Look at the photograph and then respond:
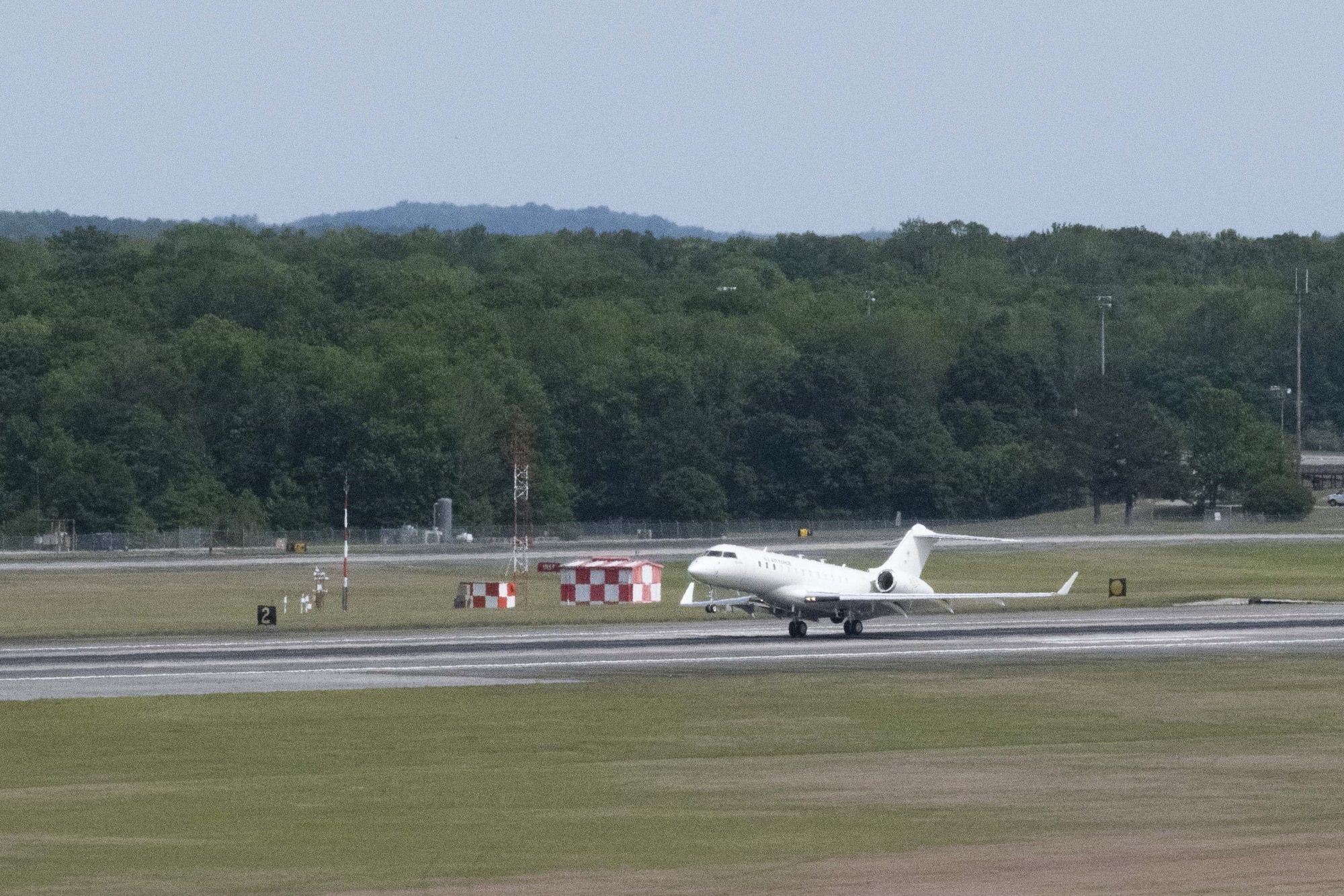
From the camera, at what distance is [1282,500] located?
485ft

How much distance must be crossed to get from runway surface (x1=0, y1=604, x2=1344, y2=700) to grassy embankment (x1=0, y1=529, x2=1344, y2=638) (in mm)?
5795

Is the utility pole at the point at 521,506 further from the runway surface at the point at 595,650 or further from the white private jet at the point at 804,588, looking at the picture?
the white private jet at the point at 804,588

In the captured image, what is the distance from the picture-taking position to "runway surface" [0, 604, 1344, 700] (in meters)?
47.9

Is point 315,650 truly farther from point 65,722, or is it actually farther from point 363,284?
point 363,284

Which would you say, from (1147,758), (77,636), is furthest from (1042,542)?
(1147,758)

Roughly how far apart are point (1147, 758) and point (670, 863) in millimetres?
12637

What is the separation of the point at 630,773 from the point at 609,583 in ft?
155

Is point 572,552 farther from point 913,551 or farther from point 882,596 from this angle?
point 882,596

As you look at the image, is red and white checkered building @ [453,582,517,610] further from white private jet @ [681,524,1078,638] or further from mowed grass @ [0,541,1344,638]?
white private jet @ [681,524,1078,638]

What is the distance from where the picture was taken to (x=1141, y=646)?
55250 mm

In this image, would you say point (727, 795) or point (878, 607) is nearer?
point (727, 795)

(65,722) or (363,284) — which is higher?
(363,284)

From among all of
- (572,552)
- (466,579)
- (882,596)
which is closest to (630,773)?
(882,596)

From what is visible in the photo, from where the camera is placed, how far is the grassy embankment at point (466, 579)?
71.4 meters
